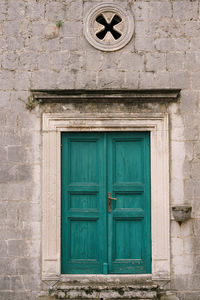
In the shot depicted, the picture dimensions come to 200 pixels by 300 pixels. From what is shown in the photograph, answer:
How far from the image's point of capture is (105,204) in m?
5.02

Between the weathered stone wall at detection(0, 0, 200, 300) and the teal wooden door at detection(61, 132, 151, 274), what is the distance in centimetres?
39

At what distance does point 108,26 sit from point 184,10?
42.8 inches

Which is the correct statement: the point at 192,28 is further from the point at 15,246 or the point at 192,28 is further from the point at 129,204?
the point at 15,246

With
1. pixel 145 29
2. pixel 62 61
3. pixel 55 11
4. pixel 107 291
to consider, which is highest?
pixel 55 11

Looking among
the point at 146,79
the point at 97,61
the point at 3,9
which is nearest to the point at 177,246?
the point at 146,79

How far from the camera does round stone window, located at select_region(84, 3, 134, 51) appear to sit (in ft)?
16.3

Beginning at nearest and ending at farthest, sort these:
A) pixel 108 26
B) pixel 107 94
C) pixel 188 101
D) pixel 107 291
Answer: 1. pixel 107 291
2. pixel 107 94
3. pixel 188 101
4. pixel 108 26

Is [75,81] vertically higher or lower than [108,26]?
lower

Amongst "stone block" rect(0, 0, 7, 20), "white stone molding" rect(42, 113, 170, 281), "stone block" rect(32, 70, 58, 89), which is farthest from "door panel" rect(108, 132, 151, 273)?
"stone block" rect(0, 0, 7, 20)

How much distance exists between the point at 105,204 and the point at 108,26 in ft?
8.31

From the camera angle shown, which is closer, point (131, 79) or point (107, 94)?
point (107, 94)

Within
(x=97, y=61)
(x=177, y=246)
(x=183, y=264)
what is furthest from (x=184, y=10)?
(x=183, y=264)

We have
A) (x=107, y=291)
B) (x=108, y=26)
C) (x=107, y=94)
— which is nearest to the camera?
(x=107, y=291)

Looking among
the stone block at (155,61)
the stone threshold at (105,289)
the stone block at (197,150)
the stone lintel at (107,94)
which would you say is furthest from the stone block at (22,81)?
the stone threshold at (105,289)
